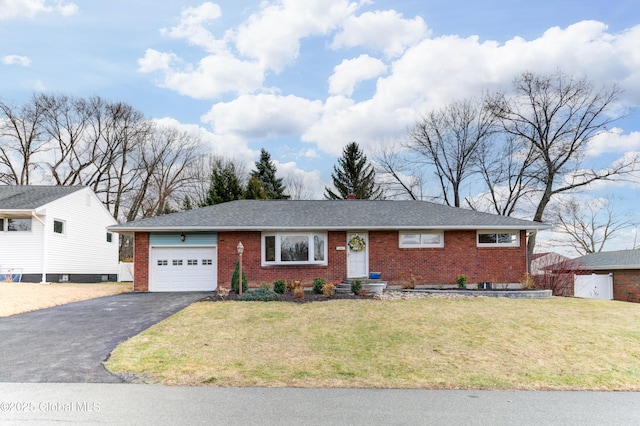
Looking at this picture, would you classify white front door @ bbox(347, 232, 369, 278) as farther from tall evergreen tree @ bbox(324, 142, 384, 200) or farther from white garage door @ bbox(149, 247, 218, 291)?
tall evergreen tree @ bbox(324, 142, 384, 200)

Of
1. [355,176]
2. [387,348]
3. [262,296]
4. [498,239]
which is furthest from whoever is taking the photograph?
[355,176]

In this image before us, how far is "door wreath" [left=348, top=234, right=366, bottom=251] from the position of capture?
17781mm

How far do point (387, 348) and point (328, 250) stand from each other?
945 centimetres

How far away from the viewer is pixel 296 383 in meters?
6.40

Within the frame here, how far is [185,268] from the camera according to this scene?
17.7 meters

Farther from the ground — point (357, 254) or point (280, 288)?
point (357, 254)

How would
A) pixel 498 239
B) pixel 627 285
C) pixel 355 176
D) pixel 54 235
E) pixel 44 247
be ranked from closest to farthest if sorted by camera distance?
1. pixel 498 239
2. pixel 44 247
3. pixel 54 235
4. pixel 627 285
5. pixel 355 176

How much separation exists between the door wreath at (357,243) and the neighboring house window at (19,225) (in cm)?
1531

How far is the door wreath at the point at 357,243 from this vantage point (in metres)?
17.8

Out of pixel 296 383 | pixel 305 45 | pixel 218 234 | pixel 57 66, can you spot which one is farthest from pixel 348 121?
pixel 296 383

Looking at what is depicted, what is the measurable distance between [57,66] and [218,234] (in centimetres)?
1055

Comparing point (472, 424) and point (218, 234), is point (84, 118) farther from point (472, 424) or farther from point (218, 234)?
point (472, 424)

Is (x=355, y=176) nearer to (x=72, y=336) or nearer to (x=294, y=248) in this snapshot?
(x=294, y=248)

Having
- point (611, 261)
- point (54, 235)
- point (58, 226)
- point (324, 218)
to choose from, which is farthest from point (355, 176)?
point (54, 235)
